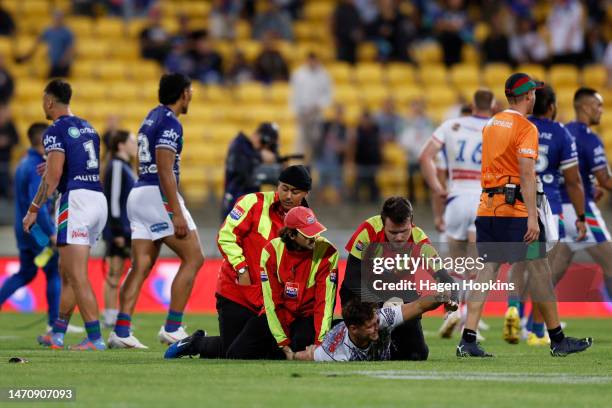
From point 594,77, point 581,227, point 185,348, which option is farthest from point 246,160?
point 594,77

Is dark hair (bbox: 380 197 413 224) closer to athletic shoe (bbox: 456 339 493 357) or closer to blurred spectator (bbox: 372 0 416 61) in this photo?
athletic shoe (bbox: 456 339 493 357)

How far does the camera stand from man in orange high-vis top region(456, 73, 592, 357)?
1119 centimetres

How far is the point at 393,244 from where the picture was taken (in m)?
10.5

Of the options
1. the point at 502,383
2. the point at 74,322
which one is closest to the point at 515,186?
the point at 502,383

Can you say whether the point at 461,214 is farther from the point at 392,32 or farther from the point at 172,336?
the point at 392,32

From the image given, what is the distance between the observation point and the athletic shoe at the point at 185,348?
1103 centimetres

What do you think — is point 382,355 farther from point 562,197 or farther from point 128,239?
point 128,239

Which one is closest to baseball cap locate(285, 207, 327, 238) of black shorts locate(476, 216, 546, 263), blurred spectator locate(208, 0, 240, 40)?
black shorts locate(476, 216, 546, 263)

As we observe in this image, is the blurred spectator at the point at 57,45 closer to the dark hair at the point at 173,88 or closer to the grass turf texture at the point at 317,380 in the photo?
the dark hair at the point at 173,88

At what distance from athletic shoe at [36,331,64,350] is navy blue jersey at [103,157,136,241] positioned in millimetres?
2815

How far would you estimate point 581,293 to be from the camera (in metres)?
17.0

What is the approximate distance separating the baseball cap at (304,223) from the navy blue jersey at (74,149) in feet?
9.00

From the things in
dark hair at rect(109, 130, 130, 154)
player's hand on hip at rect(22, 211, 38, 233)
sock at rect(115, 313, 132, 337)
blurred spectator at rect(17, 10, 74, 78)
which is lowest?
sock at rect(115, 313, 132, 337)

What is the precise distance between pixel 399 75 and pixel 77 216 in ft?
49.9
